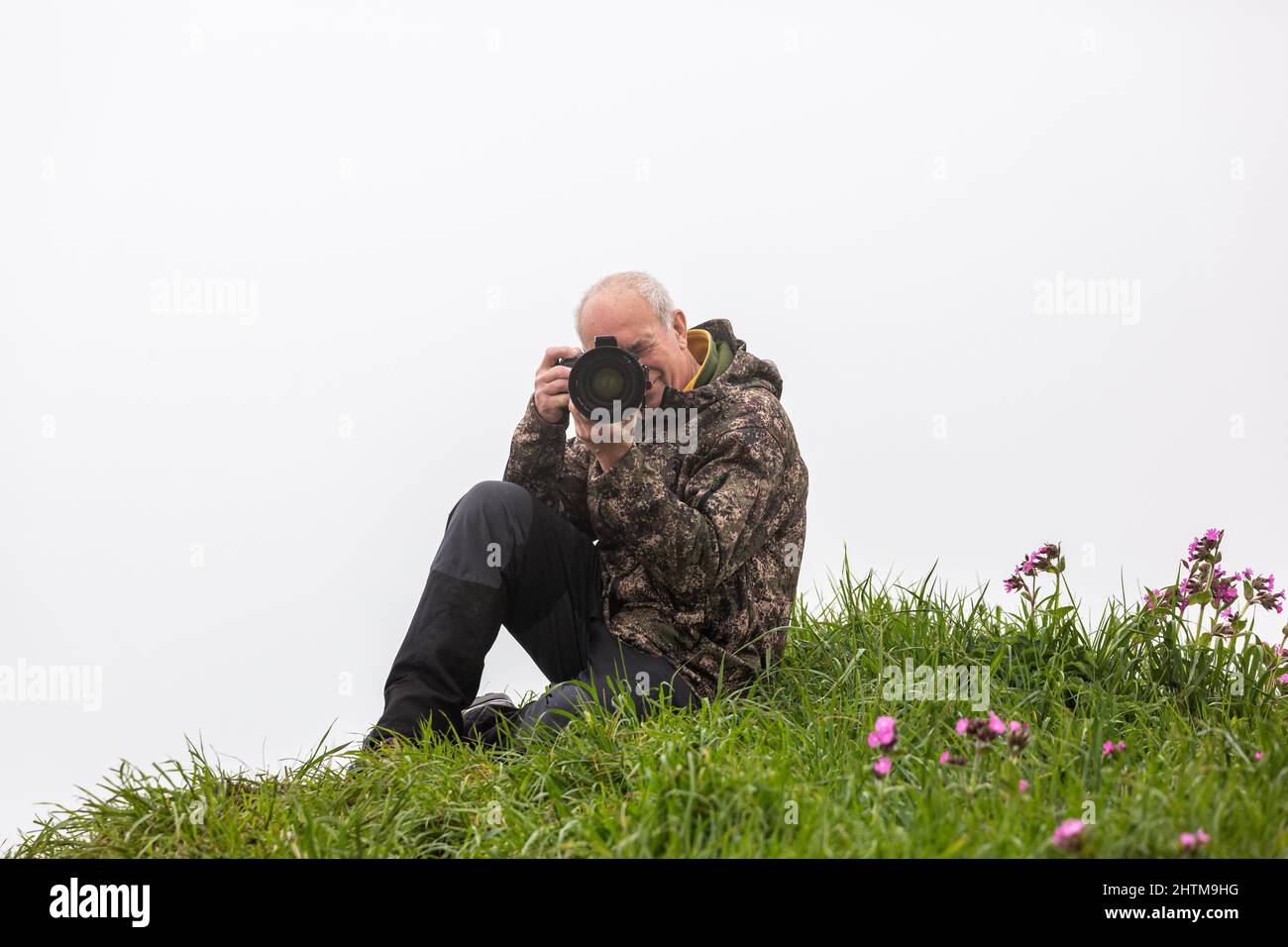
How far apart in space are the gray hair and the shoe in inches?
48.2

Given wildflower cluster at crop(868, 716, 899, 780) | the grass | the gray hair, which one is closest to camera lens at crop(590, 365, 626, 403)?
the gray hair

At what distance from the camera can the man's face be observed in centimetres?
319

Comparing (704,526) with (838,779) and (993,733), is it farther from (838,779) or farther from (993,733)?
(993,733)

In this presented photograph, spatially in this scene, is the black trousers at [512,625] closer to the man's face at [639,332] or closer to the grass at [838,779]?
the grass at [838,779]

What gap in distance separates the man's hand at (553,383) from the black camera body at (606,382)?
216mm

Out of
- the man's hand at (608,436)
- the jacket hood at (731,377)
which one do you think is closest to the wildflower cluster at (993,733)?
the man's hand at (608,436)

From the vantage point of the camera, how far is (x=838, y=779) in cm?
220

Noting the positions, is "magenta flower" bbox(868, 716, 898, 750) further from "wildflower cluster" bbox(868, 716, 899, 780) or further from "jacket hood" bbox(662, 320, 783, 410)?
"jacket hood" bbox(662, 320, 783, 410)

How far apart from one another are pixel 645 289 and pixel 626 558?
801 millimetres

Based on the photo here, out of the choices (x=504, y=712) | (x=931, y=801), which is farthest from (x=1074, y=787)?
(x=504, y=712)

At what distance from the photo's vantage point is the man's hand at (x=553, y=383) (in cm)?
304
